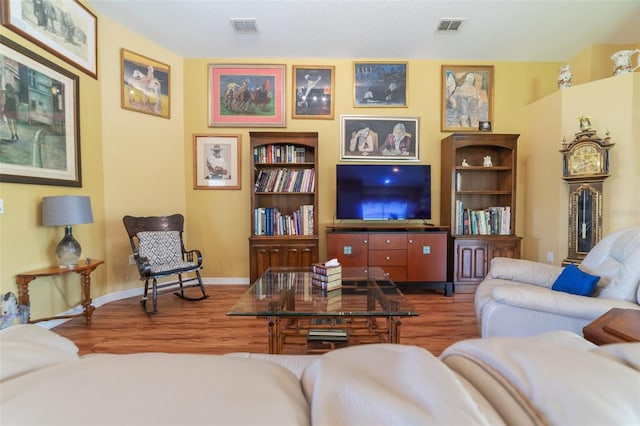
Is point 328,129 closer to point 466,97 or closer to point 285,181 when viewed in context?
point 285,181

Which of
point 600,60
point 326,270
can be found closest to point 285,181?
point 326,270

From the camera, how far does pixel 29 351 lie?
0.47 m

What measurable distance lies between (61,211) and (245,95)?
2.44 m

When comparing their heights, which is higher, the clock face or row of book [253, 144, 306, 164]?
row of book [253, 144, 306, 164]

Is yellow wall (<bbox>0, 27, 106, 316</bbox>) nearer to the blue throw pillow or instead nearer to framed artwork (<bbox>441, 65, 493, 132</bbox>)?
the blue throw pillow

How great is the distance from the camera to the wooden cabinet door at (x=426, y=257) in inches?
131

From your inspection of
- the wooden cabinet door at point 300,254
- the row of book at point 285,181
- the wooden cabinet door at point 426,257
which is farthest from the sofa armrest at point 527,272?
the row of book at point 285,181

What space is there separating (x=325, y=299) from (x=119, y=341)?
175 centimetres

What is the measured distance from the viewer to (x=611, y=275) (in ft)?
5.79

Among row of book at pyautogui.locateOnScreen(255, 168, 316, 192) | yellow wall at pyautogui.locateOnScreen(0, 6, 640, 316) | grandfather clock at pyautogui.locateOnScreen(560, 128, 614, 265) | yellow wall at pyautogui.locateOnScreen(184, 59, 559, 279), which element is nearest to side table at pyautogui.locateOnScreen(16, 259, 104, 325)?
yellow wall at pyautogui.locateOnScreen(0, 6, 640, 316)

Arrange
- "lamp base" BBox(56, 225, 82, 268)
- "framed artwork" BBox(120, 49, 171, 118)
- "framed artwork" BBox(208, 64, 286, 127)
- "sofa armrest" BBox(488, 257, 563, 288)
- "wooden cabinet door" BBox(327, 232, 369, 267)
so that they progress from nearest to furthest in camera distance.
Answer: "sofa armrest" BBox(488, 257, 563, 288)
"lamp base" BBox(56, 225, 82, 268)
"framed artwork" BBox(120, 49, 171, 118)
"wooden cabinet door" BBox(327, 232, 369, 267)
"framed artwork" BBox(208, 64, 286, 127)

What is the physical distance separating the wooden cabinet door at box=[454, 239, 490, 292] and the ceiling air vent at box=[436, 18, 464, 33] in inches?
97.1

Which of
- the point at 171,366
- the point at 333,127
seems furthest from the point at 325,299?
the point at 333,127

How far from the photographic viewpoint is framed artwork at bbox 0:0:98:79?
2.18 meters
